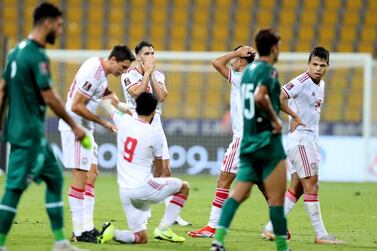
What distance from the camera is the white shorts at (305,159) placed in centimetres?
905

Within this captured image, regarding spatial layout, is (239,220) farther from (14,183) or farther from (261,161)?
(14,183)

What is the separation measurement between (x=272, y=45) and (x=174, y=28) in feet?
58.2

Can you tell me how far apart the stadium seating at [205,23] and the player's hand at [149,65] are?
14.7m

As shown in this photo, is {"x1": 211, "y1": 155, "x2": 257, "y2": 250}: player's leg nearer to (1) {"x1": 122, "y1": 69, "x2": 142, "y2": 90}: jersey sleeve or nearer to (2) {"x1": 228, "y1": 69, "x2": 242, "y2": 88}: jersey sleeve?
(2) {"x1": 228, "y1": 69, "x2": 242, "y2": 88}: jersey sleeve

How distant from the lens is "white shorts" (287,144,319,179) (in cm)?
905

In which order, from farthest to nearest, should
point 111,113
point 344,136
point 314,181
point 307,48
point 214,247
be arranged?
point 307,48 < point 344,136 < point 314,181 < point 111,113 < point 214,247

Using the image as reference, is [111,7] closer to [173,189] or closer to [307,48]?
[307,48]

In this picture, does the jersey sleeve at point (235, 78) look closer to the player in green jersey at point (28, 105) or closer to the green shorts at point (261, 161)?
the green shorts at point (261, 161)

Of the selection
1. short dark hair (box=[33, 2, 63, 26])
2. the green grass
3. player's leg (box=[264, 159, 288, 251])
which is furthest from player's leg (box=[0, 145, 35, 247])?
player's leg (box=[264, 159, 288, 251])

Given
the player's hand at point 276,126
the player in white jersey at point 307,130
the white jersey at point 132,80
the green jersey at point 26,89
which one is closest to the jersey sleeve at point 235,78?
the player in white jersey at point 307,130

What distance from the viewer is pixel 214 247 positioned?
23.7ft

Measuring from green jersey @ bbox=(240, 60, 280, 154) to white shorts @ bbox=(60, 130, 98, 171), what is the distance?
177 centimetres

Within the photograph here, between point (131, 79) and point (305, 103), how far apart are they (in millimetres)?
2177

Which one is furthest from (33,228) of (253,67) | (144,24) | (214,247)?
(144,24)
